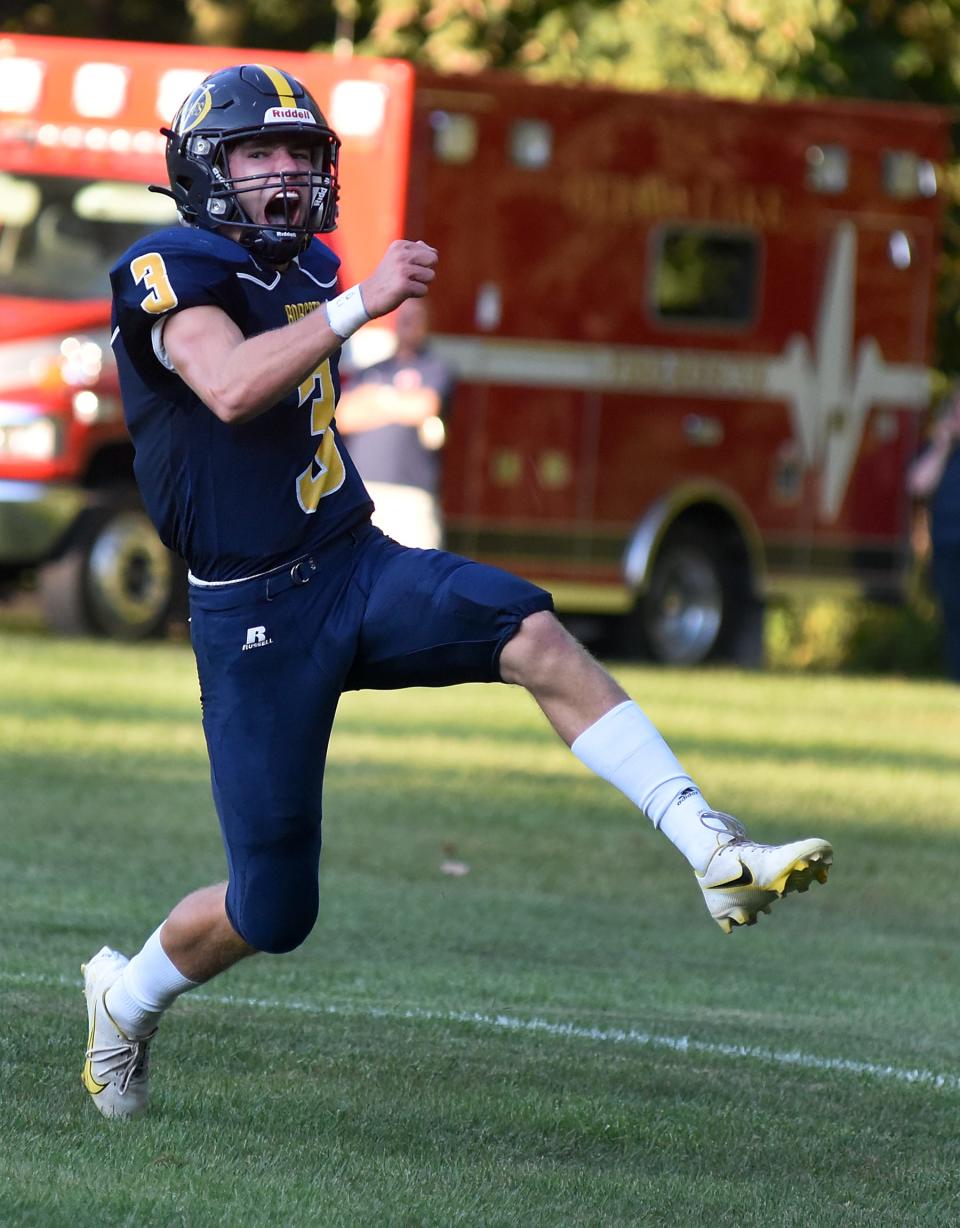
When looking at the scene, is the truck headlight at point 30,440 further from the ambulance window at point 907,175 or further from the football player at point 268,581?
the football player at point 268,581

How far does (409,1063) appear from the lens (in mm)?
5766

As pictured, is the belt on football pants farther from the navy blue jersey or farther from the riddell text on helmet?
the riddell text on helmet

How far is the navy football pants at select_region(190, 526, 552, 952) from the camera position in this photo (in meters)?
4.96

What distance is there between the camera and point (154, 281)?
4.79 m

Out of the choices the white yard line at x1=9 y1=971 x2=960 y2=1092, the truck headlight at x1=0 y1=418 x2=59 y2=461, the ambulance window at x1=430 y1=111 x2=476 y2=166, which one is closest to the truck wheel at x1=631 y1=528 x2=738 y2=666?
the ambulance window at x1=430 y1=111 x2=476 y2=166

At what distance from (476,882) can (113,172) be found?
316 inches

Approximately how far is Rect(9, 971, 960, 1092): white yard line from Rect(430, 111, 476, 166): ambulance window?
10469 millimetres

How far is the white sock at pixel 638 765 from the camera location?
4.73m

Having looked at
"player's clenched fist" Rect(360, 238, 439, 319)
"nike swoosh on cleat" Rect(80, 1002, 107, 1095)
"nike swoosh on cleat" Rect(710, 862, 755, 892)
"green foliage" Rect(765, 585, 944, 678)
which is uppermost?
"player's clenched fist" Rect(360, 238, 439, 319)

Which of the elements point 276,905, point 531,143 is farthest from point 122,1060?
point 531,143

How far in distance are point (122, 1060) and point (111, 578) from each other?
10880 millimetres

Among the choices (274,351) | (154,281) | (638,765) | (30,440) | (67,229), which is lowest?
(30,440)

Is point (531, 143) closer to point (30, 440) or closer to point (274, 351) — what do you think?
point (30, 440)

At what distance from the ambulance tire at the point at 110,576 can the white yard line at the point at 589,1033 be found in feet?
30.8
